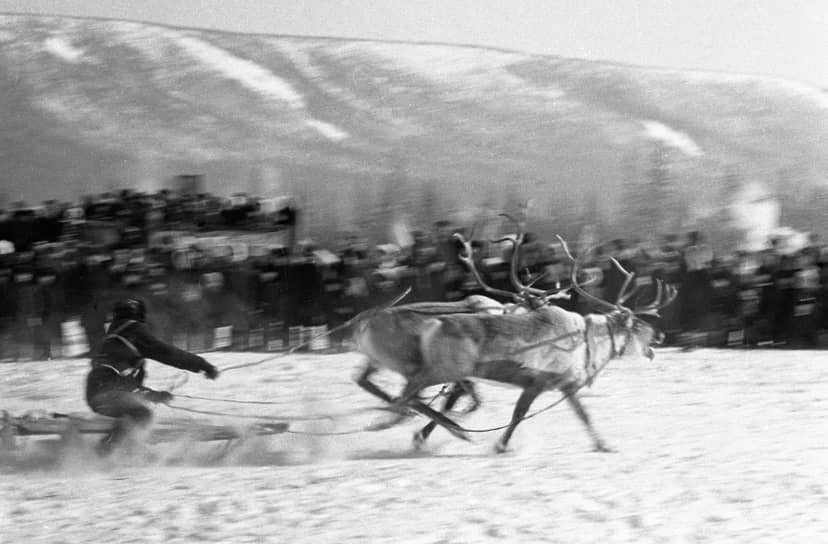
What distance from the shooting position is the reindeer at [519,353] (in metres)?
5.17

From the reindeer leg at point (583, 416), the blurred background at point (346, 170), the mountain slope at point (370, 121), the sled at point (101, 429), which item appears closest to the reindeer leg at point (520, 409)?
the reindeer leg at point (583, 416)

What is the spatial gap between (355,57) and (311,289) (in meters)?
1.71

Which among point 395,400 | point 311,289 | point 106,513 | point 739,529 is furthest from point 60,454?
point 739,529

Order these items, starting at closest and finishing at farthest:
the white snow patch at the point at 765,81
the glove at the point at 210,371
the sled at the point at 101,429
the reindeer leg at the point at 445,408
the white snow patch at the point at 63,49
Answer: the sled at the point at 101,429, the glove at the point at 210,371, the reindeer leg at the point at 445,408, the white snow patch at the point at 63,49, the white snow patch at the point at 765,81

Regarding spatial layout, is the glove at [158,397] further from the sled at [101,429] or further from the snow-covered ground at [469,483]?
the snow-covered ground at [469,483]

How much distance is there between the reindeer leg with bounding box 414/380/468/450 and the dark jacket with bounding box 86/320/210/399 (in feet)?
4.26

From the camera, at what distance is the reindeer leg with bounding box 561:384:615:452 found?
5277 mm

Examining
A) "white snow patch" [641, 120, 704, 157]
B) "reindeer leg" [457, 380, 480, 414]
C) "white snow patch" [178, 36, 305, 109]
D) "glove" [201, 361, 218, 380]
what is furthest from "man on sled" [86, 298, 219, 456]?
"white snow patch" [641, 120, 704, 157]

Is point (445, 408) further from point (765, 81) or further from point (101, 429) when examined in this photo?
point (765, 81)

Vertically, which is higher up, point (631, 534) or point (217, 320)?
point (217, 320)

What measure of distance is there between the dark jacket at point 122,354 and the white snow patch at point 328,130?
2.02 meters

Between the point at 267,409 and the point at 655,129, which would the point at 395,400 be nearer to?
the point at 267,409

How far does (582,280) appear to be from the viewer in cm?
721

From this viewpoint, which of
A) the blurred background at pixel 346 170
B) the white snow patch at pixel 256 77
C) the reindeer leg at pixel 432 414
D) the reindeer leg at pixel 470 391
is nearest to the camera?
the reindeer leg at pixel 432 414
